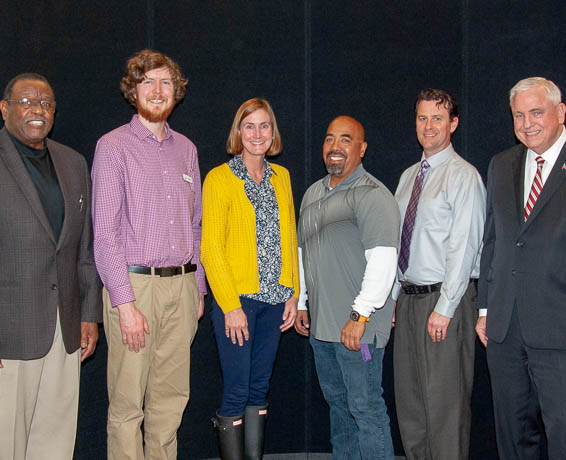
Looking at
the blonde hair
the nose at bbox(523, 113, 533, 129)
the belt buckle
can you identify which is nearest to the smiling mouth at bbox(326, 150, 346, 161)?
the blonde hair

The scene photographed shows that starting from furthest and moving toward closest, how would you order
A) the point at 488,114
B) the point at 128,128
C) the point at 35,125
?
the point at 488,114, the point at 128,128, the point at 35,125

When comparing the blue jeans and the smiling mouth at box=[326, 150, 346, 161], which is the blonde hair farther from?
the blue jeans

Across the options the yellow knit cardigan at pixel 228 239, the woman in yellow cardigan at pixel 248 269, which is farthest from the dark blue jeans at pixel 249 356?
the yellow knit cardigan at pixel 228 239

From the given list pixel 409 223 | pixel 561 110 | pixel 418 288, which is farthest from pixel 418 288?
pixel 561 110

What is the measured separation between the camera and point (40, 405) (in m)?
2.67

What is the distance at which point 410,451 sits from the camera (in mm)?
3131

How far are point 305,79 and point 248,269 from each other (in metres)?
1.47

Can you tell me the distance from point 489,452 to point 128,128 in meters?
2.93

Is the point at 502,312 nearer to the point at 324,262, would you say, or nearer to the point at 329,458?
the point at 324,262

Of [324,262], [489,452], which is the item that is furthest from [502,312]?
[489,452]

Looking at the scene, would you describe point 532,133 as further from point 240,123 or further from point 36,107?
point 36,107

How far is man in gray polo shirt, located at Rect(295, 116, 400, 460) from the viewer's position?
2.88 meters

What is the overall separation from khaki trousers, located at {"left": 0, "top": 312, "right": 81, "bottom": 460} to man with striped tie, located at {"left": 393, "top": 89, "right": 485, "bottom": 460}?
165cm

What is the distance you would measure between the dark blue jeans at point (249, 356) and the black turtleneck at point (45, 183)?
35.1 inches
